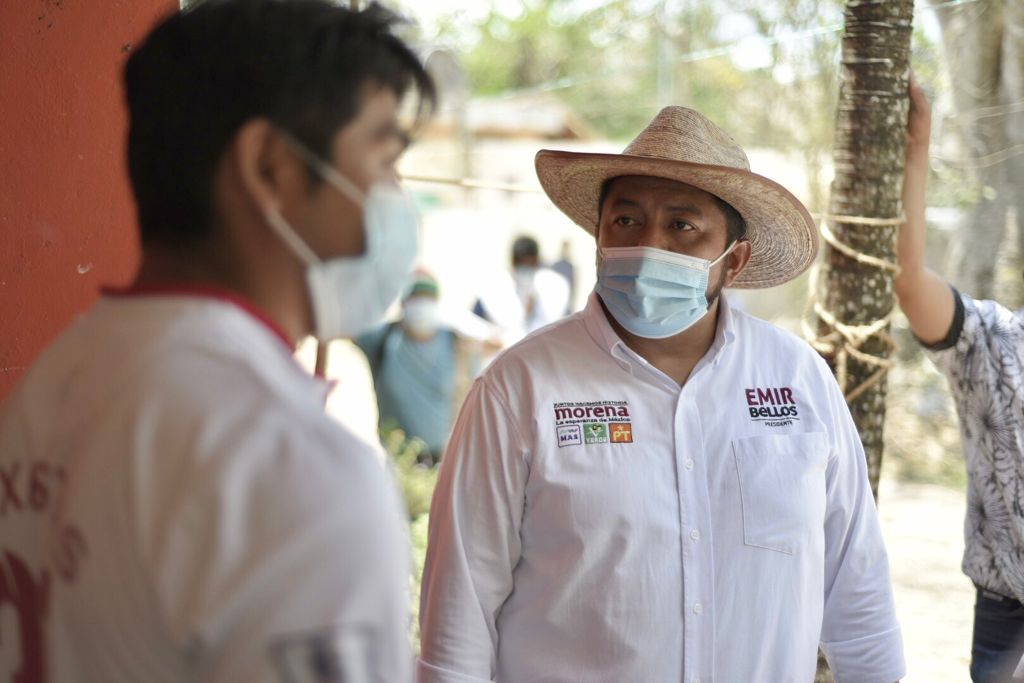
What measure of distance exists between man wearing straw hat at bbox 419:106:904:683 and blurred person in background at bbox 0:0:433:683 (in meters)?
0.99

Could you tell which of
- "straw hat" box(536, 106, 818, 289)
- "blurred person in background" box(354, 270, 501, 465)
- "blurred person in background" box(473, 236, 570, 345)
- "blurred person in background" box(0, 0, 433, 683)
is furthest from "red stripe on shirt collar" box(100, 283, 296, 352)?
"blurred person in background" box(473, 236, 570, 345)

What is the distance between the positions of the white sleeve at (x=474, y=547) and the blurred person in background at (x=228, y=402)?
96 centimetres

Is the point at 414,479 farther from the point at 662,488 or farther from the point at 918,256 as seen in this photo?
the point at 662,488

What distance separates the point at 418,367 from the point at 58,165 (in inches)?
186

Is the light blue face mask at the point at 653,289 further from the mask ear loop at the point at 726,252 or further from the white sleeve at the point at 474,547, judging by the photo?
the white sleeve at the point at 474,547

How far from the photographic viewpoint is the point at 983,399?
2.81 meters

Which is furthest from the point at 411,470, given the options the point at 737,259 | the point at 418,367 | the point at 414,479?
the point at 737,259

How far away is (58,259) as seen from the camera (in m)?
2.52

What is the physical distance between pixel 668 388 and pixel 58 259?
1.48 meters

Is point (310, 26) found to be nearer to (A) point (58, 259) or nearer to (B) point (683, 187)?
(B) point (683, 187)

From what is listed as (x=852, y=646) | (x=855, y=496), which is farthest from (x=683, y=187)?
(x=852, y=646)

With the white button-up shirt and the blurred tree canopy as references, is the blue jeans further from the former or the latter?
the blurred tree canopy

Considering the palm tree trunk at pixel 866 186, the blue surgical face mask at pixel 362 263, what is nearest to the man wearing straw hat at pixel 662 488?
the palm tree trunk at pixel 866 186

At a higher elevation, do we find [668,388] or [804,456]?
[668,388]
